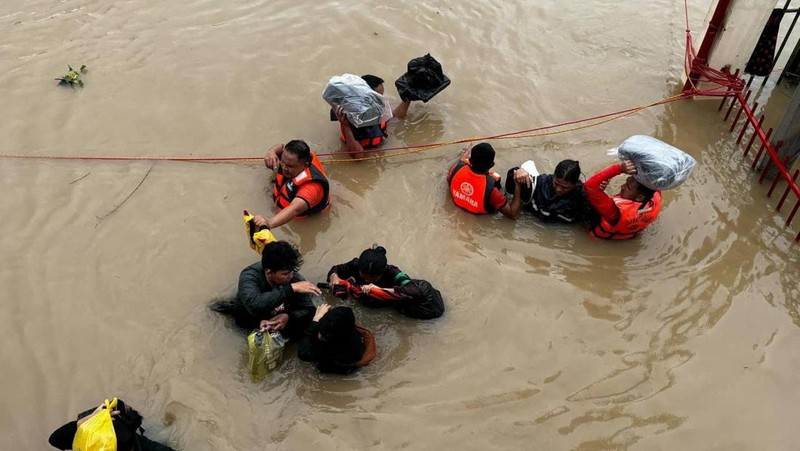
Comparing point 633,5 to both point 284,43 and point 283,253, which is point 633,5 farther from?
point 283,253

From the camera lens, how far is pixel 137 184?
17.7 feet

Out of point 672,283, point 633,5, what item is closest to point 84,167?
point 672,283

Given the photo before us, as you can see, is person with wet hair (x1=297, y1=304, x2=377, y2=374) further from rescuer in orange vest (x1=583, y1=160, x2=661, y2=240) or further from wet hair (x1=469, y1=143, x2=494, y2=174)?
rescuer in orange vest (x1=583, y1=160, x2=661, y2=240)

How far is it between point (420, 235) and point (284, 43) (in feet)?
A: 11.8

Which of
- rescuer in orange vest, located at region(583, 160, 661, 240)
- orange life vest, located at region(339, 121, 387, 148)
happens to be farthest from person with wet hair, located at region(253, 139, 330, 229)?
rescuer in orange vest, located at region(583, 160, 661, 240)

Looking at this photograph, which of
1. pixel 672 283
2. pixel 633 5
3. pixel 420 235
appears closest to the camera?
pixel 672 283

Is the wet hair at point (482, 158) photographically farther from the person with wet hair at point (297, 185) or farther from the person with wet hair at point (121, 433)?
the person with wet hair at point (121, 433)

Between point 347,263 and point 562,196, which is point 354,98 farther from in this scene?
point 562,196

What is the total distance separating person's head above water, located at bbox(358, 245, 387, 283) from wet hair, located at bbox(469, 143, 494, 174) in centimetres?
129

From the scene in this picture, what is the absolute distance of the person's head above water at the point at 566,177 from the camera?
4.81 m

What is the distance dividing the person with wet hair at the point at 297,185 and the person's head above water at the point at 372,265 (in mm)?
909

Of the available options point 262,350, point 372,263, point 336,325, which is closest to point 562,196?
point 372,263

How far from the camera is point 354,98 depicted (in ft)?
17.7

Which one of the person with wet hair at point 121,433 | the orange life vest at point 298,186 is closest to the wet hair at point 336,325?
the person with wet hair at point 121,433
